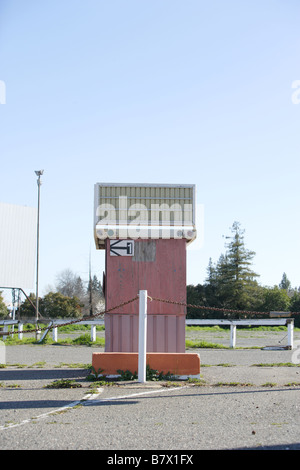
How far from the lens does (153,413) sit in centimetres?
554

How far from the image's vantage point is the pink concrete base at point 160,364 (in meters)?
8.36

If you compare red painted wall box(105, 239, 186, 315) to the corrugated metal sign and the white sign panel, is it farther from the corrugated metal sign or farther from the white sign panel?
the corrugated metal sign

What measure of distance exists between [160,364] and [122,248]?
8.75 ft

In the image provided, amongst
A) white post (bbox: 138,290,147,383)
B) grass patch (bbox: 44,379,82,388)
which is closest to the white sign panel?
white post (bbox: 138,290,147,383)

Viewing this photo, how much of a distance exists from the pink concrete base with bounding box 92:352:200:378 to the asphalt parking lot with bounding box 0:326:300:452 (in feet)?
1.13

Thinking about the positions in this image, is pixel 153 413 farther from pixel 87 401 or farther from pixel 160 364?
pixel 160 364

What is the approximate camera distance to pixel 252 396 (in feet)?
22.1

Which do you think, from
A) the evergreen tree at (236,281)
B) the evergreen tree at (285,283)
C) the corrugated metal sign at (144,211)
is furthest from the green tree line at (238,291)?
the evergreen tree at (285,283)

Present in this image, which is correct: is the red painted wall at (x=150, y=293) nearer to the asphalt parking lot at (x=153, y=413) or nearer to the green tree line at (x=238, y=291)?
the asphalt parking lot at (x=153, y=413)

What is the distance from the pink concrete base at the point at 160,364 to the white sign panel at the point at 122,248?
2328 millimetres

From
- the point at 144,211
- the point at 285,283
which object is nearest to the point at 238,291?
the point at 144,211
